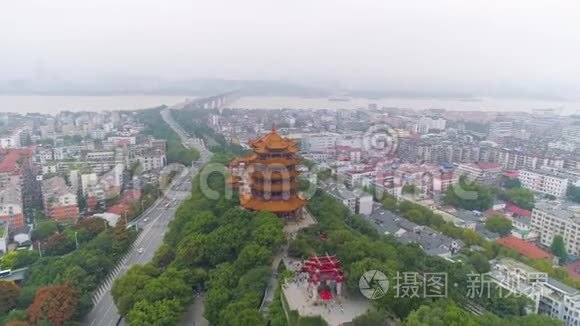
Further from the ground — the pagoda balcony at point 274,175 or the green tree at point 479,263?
the pagoda balcony at point 274,175

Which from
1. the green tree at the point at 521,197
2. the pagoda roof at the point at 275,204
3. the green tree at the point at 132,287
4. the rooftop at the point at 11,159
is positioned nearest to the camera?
the green tree at the point at 132,287

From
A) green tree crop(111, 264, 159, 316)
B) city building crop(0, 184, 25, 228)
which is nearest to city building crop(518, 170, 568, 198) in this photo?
green tree crop(111, 264, 159, 316)

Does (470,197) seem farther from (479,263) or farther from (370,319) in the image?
(370,319)

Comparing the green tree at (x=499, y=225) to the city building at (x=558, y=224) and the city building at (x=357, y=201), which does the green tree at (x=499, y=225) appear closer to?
the city building at (x=558, y=224)

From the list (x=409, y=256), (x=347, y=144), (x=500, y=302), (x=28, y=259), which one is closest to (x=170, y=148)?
(x=347, y=144)

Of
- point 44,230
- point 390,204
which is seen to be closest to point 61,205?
point 44,230

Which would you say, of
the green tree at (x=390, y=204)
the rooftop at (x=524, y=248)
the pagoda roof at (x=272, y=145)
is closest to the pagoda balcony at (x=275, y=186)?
the pagoda roof at (x=272, y=145)
